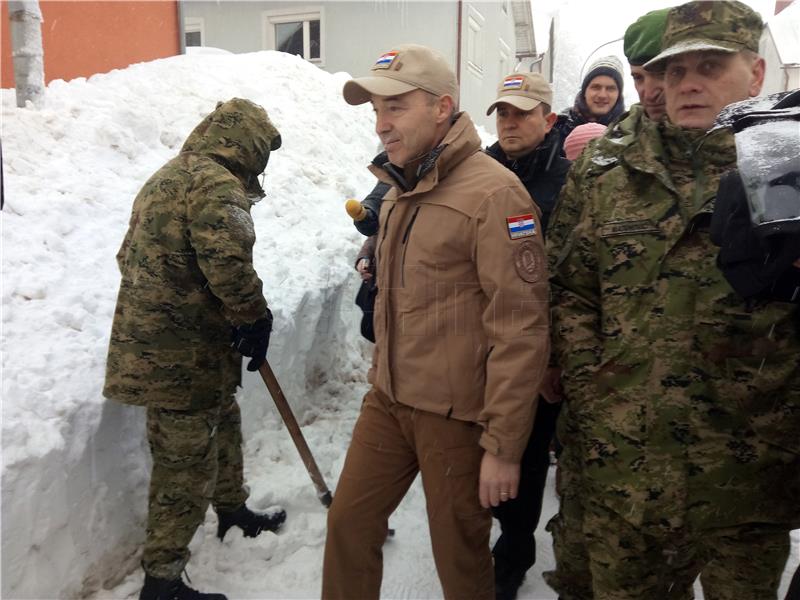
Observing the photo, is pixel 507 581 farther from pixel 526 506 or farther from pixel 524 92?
pixel 524 92

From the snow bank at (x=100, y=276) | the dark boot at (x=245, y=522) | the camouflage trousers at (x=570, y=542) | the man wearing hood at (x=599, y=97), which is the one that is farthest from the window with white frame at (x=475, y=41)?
the camouflage trousers at (x=570, y=542)

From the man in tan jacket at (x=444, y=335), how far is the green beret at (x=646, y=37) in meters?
0.82

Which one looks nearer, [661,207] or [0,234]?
[661,207]

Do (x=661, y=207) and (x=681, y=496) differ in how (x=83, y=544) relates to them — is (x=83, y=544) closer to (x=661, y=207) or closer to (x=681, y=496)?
(x=681, y=496)

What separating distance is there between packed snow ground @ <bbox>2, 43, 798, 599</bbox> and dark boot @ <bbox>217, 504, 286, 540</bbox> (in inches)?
2.4

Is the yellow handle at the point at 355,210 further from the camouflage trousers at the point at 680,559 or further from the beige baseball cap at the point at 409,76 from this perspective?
the camouflage trousers at the point at 680,559

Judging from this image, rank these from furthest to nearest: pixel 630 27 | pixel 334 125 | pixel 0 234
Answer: pixel 334 125
pixel 0 234
pixel 630 27

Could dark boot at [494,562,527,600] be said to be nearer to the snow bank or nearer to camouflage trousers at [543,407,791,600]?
camouflage trousers at [543,407,791,600]

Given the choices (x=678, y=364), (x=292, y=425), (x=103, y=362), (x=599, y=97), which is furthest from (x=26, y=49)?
(x=678, y=364)

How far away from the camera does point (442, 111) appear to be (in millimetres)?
2088

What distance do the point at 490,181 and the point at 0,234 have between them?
344 cm

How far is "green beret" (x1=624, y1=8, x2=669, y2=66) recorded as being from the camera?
224cm

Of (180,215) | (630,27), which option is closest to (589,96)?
→ (630,27)

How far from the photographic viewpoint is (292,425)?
3.19 metres
